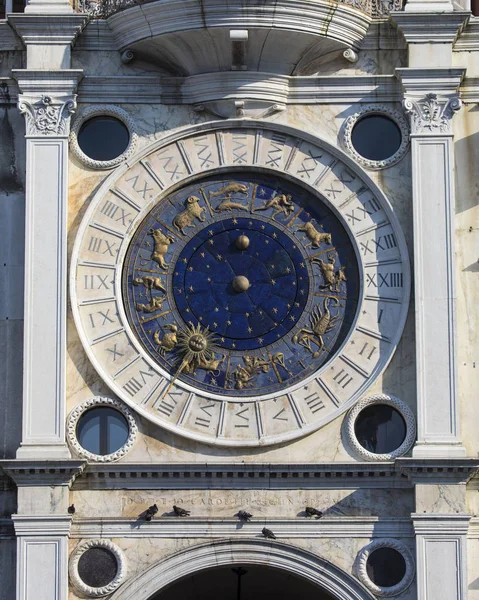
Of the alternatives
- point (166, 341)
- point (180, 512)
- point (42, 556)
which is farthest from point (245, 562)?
point (166, 341)

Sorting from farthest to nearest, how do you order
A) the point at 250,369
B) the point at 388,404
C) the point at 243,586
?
the point at 243,586
the point at 250,369
the point at 388,404

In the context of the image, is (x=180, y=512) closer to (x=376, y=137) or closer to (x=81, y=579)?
(x=81, y=579)

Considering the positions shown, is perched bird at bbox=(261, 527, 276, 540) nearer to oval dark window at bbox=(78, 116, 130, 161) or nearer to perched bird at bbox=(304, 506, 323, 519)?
perched bird at bbox=(304, 506, 323, 519)

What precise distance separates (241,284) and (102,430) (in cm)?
242

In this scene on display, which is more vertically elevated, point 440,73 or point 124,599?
point 440,73

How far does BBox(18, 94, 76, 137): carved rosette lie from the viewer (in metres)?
29.8

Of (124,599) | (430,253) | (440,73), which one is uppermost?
(440,73)

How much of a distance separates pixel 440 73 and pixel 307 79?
5.32ft

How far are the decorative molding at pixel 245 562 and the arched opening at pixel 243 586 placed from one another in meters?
2.07

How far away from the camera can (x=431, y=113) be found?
2980 centimetres

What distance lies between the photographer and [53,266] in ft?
96.6

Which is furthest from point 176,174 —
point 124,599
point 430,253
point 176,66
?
point 124,599

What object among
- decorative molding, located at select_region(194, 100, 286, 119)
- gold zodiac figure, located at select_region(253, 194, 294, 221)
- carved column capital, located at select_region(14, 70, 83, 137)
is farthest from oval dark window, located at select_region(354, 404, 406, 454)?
carved column capital, located at select_region(14, 70, 83, 137)

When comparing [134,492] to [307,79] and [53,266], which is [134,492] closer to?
[53,266]
